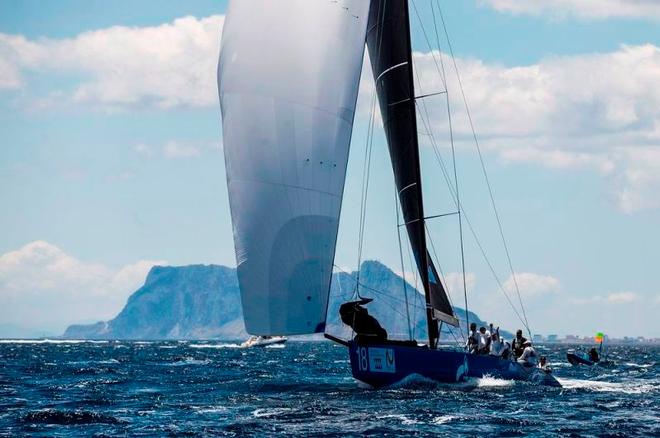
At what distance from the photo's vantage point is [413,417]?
2570cm

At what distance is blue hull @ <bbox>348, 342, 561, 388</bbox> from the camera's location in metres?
31.4

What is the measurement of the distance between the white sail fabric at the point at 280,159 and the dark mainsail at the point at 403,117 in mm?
4406

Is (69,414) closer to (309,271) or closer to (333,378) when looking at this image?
(309,271)

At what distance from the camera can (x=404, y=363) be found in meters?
31.6

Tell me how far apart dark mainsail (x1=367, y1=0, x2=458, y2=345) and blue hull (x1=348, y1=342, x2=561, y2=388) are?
1.25 metres

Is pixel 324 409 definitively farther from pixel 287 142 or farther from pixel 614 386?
pixel 614 386

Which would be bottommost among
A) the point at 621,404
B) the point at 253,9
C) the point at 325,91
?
the point at 621,404

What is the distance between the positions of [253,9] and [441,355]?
36.1 feet

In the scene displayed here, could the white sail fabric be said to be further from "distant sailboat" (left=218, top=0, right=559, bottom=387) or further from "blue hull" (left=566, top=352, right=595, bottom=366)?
"blue hull" (left=566, top=352, right=595, bottom=366)

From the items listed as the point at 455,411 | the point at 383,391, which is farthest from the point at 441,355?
the point at 455,411

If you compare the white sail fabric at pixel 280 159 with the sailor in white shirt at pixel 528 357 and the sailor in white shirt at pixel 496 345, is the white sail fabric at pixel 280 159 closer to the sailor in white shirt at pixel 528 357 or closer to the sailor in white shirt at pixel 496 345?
the sailor in white shirt at pixel 496 345

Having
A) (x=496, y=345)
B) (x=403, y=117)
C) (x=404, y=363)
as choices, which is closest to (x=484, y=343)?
(x=496, y=345)

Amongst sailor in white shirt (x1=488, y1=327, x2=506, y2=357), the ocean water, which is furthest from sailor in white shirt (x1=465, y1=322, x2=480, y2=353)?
the ocean water

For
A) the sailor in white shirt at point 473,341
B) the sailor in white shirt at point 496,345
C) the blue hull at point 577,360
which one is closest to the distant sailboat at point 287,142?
the sailor in white shirt at point 473,341
